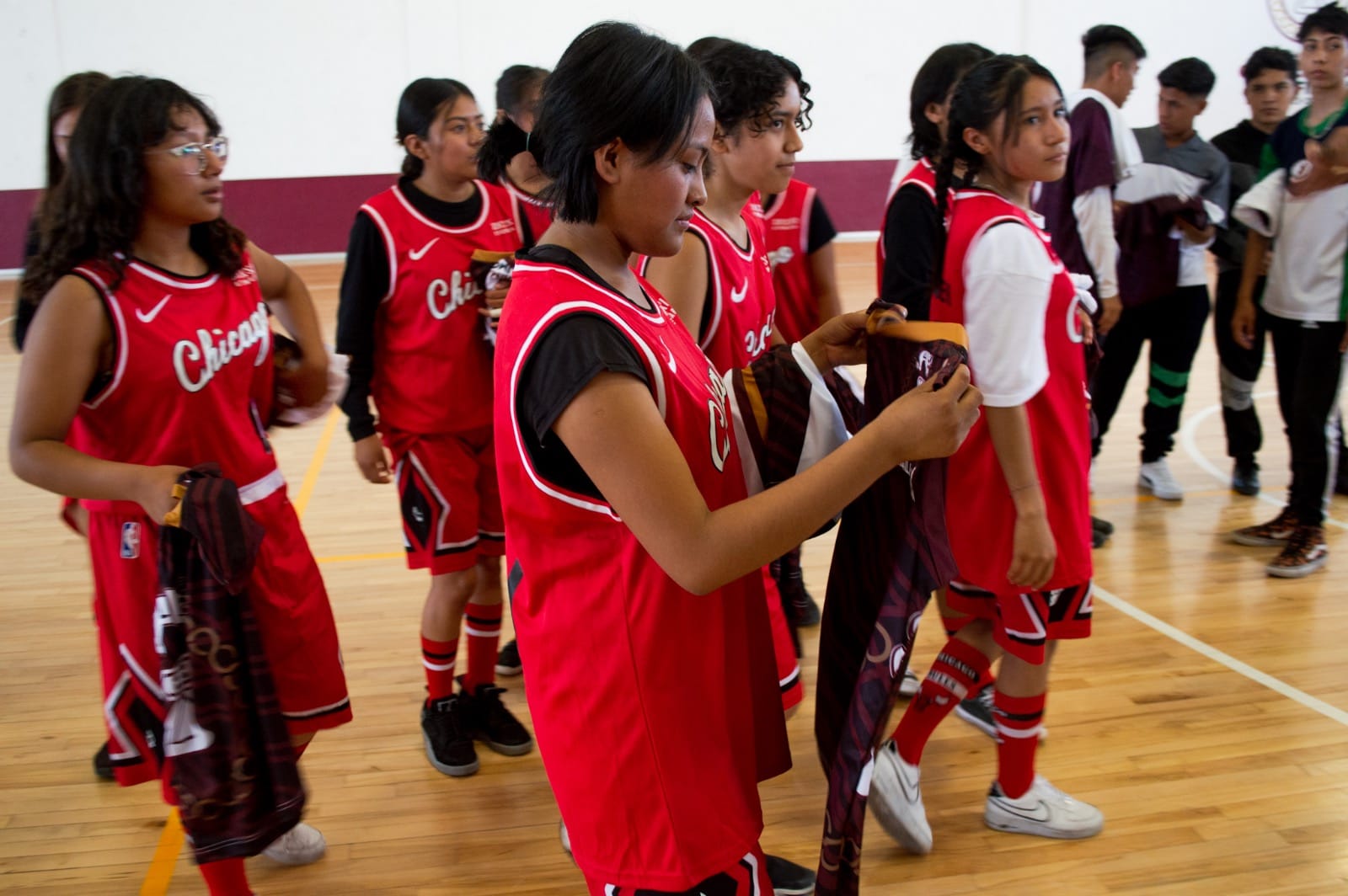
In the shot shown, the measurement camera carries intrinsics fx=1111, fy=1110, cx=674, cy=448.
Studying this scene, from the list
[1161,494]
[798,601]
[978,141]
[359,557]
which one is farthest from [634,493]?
[1161,494]

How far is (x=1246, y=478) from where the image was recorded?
194 inches

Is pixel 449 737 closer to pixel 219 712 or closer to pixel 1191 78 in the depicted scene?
pixel 219 712

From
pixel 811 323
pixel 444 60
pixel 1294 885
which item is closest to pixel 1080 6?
pixel 444 60

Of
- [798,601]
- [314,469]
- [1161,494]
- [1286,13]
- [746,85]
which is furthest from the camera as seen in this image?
[1286,13]

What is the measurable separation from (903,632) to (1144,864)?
133 centimetres

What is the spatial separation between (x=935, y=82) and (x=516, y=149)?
4.23 ft

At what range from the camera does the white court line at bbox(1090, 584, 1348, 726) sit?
3.10 meters

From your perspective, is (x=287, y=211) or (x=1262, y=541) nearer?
(x=1262, y=541)

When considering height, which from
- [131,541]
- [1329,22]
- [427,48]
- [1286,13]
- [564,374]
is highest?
[1286,13]

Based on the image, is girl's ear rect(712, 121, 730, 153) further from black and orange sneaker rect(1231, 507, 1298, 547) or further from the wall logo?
the wall logo

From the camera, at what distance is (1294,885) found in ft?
7.77

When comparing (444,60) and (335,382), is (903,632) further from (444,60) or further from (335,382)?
(444,60)

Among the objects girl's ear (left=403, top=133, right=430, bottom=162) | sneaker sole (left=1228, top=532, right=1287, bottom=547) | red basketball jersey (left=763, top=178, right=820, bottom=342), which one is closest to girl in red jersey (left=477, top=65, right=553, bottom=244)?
girl's ear (left=403, top=133, right=430, bottom=162)

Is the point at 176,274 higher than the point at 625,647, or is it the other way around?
the point at 176,274
